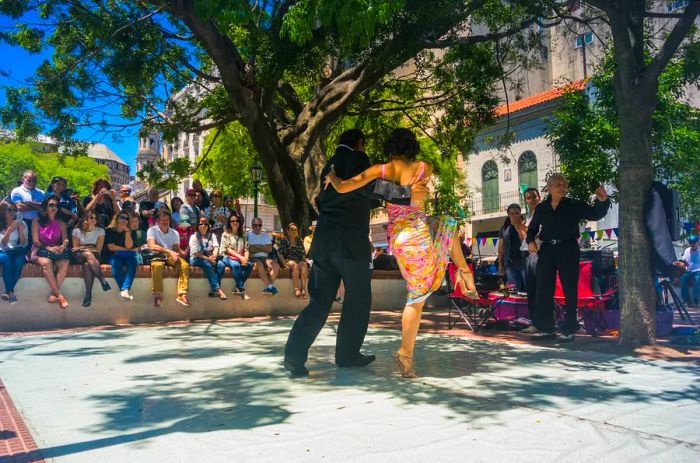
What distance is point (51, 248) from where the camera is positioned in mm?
9117

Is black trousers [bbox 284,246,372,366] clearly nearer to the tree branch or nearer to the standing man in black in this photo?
the standing man in black

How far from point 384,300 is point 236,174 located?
66.9 feet

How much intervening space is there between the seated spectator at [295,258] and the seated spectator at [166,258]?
7.76 ft

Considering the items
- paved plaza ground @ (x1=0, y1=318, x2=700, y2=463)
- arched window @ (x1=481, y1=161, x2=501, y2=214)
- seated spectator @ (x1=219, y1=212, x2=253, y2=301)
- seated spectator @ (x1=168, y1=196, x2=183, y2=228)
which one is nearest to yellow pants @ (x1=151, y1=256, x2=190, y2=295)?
seated spectator @ (x1=219, y1=212, x2=253, y2=301)

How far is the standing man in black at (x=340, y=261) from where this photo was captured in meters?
4.93

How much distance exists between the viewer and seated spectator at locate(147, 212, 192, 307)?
1005 cm

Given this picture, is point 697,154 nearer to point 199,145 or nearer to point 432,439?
point 432,439

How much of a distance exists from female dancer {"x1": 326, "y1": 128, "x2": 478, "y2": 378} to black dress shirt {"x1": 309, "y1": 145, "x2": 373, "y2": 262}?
5.3 inches

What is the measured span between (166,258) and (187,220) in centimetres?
135

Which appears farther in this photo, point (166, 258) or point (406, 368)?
point (166, 258)

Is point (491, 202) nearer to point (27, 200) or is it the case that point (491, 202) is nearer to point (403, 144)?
point (27, 200)

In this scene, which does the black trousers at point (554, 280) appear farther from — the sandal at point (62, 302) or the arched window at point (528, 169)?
the arched window at point (528, 169)

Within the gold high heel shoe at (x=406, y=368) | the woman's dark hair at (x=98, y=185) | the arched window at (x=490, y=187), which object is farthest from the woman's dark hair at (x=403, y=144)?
the arched window at (x=490, y=187)

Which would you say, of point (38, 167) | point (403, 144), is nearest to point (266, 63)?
point (403, 144)
